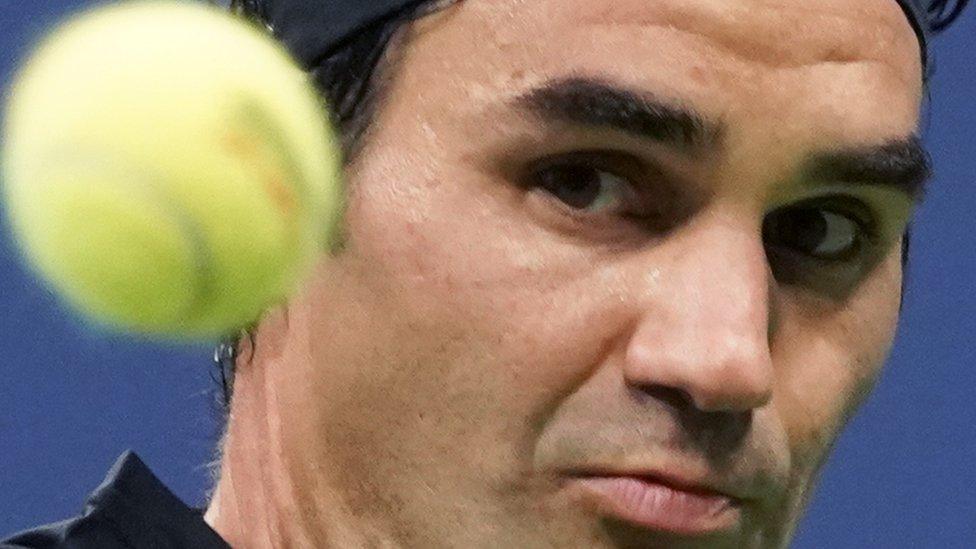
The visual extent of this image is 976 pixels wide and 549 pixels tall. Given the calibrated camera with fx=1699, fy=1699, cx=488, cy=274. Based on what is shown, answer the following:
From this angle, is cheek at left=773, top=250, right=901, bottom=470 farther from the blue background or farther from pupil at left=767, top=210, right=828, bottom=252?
the blue background

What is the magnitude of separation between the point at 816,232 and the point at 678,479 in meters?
0.16


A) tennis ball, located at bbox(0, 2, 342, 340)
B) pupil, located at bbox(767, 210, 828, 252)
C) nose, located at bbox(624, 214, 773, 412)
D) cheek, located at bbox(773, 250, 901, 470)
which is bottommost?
cheek, located at bbox(773, 250, 901, 470)

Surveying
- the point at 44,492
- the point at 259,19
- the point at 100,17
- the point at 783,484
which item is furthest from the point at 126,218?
the point at 44,492

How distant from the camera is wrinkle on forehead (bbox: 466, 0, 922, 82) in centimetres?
77

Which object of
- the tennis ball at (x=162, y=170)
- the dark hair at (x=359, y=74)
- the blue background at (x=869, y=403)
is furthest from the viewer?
the blue background at (x=869, y=403)

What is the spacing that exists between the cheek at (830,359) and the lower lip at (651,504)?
71 mm

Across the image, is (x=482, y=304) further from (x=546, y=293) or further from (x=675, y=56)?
(x=675, y=56)

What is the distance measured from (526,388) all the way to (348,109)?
16 centimetres

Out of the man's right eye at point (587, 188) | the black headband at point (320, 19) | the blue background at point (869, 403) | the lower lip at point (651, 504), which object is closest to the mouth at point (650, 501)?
the lower lip at point (651, 504)

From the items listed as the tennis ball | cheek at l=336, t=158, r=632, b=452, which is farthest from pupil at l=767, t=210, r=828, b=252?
the tennis ball

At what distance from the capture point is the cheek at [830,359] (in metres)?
0.80

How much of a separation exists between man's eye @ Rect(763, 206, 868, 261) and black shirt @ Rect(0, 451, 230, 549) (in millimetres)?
297

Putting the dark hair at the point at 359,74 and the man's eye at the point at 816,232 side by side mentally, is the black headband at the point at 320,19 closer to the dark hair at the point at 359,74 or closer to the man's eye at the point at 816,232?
the dark hair at the point at 359,74

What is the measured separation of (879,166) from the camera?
2.64 feet
